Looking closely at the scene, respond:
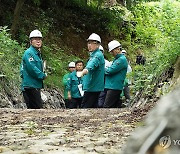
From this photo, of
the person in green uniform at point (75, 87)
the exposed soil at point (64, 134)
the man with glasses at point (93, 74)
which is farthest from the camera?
the person in green uniform at point (75, 87)

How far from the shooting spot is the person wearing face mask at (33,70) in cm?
888

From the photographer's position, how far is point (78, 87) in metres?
11.2

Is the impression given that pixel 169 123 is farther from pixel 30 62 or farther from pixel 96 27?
pixel 96 27

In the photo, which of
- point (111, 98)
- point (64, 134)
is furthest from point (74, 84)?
point (64, 134)

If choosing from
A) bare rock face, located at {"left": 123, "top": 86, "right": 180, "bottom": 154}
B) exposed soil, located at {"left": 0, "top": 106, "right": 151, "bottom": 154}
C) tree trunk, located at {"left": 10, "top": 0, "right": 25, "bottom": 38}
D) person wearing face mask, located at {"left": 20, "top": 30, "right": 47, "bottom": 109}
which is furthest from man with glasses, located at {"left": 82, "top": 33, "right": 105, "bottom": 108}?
bare rock face, located at {"left": 123, "top": 86, "right": 180, "bottom": 154}

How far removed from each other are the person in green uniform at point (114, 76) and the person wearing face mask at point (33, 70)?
128 centimetres

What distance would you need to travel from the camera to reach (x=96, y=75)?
9.27 metres

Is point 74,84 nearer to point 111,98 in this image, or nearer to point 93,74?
point 93,74

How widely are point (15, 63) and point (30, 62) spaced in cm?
451

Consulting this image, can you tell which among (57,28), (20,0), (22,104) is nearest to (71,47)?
(57,28)

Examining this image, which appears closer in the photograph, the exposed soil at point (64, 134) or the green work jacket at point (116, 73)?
the exposed soil at point (64, 134)

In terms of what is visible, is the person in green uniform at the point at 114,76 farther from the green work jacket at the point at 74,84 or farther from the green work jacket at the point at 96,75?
the green work jacket at the point at 74,84

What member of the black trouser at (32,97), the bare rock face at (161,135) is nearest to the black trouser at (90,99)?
the black trouser at (32,97)

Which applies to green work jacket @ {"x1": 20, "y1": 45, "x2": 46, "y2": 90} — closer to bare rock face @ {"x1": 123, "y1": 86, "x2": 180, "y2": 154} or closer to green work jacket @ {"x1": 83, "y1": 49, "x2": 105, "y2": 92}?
green work jacket @ {"x1": 83, "y1": 49, "x2": 105, "y2": 92}
